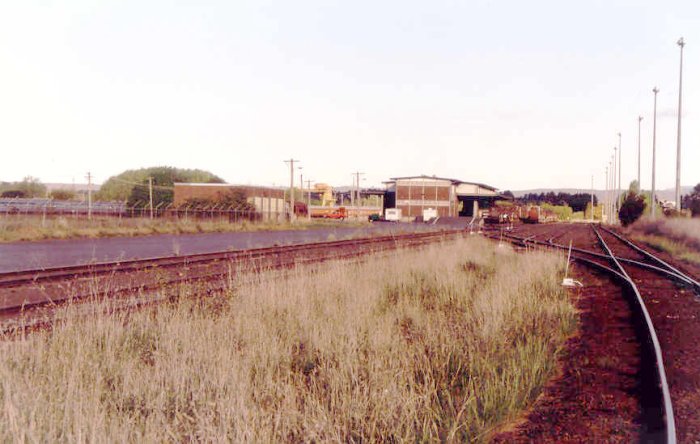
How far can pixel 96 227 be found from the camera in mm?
33625

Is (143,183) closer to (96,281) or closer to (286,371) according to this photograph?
(96,281)

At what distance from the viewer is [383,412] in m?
4.28

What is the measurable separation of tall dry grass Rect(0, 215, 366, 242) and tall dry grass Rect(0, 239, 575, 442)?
23.3 meters

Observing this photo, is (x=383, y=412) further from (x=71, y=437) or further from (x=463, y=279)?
(x=463, y=279)

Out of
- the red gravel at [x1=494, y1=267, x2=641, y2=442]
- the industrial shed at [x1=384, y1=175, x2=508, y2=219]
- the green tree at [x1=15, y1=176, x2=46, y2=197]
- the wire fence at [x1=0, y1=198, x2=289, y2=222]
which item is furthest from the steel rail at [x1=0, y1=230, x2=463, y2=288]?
the green tree at [x1=15, y1=176, x2=46, y2=197]

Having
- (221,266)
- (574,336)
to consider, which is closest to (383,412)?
(574,336)

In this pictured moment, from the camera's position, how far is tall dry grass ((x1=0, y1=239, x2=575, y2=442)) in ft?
13.2

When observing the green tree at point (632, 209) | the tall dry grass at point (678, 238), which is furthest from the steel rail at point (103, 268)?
the green tree at point (632, 209)

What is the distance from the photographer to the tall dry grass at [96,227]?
93.2 ft

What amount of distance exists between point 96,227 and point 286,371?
31.5 metres

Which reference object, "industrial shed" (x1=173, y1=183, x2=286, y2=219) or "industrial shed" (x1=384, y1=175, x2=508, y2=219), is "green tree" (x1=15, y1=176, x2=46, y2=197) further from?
"industrial shed" (x1=384, y1=175, x2=508, y2=219)

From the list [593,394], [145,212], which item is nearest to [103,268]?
[593,394]

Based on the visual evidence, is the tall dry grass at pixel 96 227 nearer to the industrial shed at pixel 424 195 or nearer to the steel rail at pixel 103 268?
the steel rail at pixel 103 268

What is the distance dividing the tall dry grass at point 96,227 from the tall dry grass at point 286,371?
2330 cm
